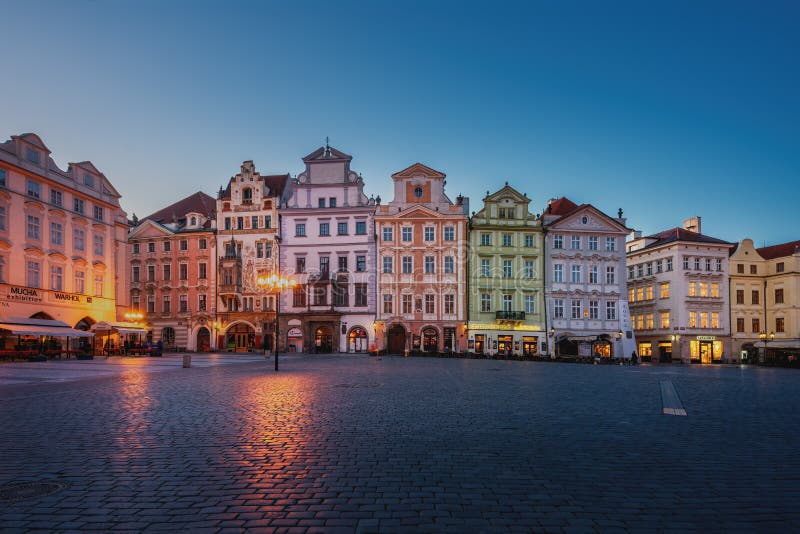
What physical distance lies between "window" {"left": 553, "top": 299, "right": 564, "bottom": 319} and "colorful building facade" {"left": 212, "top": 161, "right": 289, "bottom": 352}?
2814 centimetres

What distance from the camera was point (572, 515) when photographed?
507 cm

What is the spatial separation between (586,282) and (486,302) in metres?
10.3

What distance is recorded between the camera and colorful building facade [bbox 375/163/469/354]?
5409 cm

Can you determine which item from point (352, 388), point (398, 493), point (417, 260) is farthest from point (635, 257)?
point (398, 493)

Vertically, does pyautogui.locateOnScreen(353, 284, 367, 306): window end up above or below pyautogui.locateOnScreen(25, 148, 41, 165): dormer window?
below

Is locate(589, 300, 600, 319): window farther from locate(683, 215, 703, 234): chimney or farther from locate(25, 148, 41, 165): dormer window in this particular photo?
locate(25, 148, 41, 165): dormer window

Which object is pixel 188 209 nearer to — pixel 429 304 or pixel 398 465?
pixel 429 304

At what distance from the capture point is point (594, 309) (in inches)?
2179

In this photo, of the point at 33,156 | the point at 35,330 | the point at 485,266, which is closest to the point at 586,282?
the point at 485,266

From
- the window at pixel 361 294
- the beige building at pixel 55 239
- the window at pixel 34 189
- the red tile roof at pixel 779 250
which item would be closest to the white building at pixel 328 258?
the window at pixel 361 294

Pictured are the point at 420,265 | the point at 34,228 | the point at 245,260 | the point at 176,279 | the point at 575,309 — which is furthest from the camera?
the point at 176,279

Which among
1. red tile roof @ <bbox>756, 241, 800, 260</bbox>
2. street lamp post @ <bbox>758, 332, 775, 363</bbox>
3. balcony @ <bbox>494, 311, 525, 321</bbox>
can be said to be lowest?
street lamp post @ <bbox>758, 332, 775, 363</bbox>

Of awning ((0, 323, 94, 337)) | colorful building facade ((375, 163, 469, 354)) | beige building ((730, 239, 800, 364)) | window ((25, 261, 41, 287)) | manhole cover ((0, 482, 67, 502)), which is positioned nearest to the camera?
manhole cover ((0, 482, 67, 502))

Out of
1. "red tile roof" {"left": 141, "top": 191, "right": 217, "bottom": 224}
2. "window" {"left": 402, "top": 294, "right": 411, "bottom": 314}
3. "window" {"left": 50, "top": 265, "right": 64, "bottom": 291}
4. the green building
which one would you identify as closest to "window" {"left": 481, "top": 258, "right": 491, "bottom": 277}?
the green building
